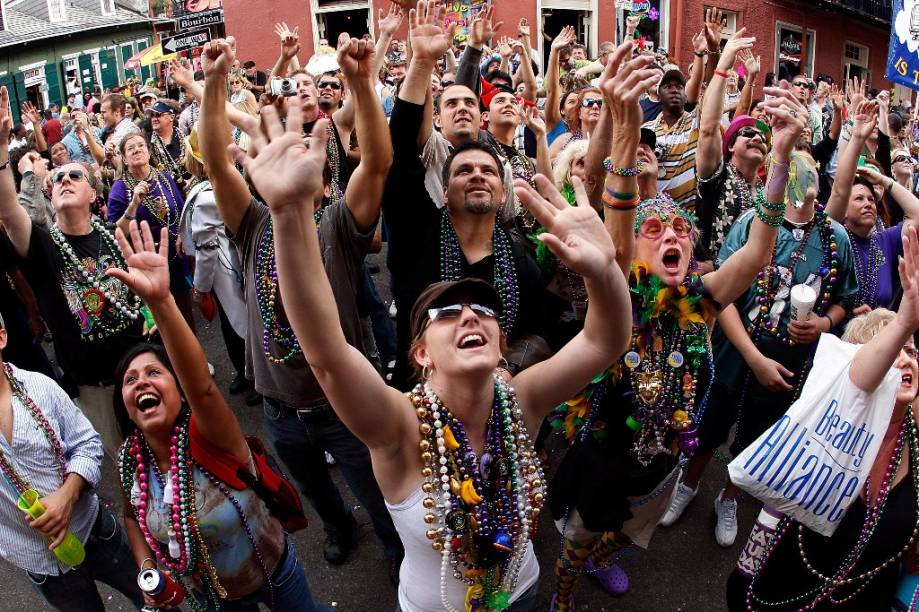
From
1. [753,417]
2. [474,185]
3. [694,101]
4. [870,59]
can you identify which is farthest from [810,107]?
[870,59]

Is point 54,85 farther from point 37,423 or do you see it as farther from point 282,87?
point 37,423

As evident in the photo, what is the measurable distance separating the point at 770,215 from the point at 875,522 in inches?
44.7

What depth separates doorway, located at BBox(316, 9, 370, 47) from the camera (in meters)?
20.3

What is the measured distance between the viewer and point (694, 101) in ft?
17.6

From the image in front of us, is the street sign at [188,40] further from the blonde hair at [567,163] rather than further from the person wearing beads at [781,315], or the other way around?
the person wearing beads at [781,315]

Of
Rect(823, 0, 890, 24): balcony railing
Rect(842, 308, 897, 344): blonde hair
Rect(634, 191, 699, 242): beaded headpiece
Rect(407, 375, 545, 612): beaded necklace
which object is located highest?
Rect(823, 0, 890, 24): balcony railing

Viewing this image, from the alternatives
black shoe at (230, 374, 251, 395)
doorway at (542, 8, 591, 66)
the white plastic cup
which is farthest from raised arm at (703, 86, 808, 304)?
doorway at (542, 8, 591, 66)

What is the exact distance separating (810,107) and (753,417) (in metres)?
5.82

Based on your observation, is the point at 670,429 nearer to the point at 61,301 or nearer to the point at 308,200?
the point at 308,200

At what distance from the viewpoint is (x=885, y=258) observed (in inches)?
146

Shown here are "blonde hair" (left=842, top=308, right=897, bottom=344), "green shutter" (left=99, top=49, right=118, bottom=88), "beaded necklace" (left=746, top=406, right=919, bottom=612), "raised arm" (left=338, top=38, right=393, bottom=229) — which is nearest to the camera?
"beaded necklace" (left=746, top=406, right=919, bottom=612)

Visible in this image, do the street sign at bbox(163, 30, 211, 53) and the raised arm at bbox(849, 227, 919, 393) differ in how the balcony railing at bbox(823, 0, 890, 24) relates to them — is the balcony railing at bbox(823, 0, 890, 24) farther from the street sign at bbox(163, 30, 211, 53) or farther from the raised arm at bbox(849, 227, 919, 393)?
the raised arm at bbox(849, 227, 919, 393)

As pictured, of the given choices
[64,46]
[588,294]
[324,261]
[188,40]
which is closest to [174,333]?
[324,261]

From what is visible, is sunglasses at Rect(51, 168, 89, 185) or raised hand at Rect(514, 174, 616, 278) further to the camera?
sunglasses at Rect(51, 168, 89, 185)
